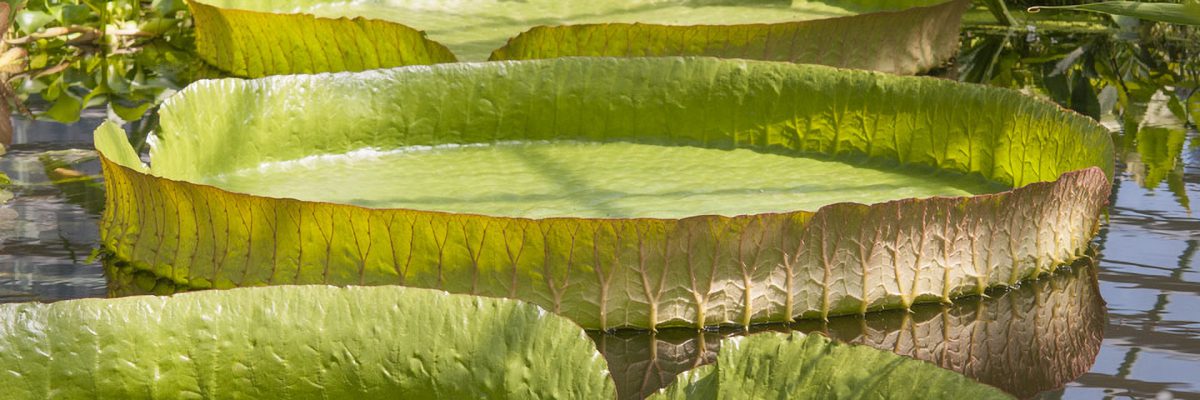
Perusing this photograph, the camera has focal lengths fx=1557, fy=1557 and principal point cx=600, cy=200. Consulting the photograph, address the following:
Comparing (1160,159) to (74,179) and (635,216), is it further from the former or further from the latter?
(74,179)

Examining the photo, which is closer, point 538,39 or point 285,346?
point 285,346

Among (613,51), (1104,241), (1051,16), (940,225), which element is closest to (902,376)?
(940,225)

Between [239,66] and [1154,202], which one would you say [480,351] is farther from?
[239,66]

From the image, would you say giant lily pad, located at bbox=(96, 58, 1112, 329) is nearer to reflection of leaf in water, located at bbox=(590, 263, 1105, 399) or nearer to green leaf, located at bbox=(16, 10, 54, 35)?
reflection of leaf in water, located at bbox=(590, 263, 1105, 399)

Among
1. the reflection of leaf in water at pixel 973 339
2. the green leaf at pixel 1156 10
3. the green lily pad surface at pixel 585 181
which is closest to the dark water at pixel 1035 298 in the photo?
Result: the reflection of leaf in water at pixel 973 339

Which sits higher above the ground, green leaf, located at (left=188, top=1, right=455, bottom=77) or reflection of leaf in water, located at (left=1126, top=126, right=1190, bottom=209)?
green leaf, located at (left=188, top=1, right=455, bottom=77)

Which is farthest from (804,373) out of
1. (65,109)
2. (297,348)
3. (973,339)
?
(65,109)

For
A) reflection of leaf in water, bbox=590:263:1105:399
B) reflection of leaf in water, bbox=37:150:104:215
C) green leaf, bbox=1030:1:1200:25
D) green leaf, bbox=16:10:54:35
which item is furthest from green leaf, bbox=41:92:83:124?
green leaf, bbox=1030:1:1200:25
